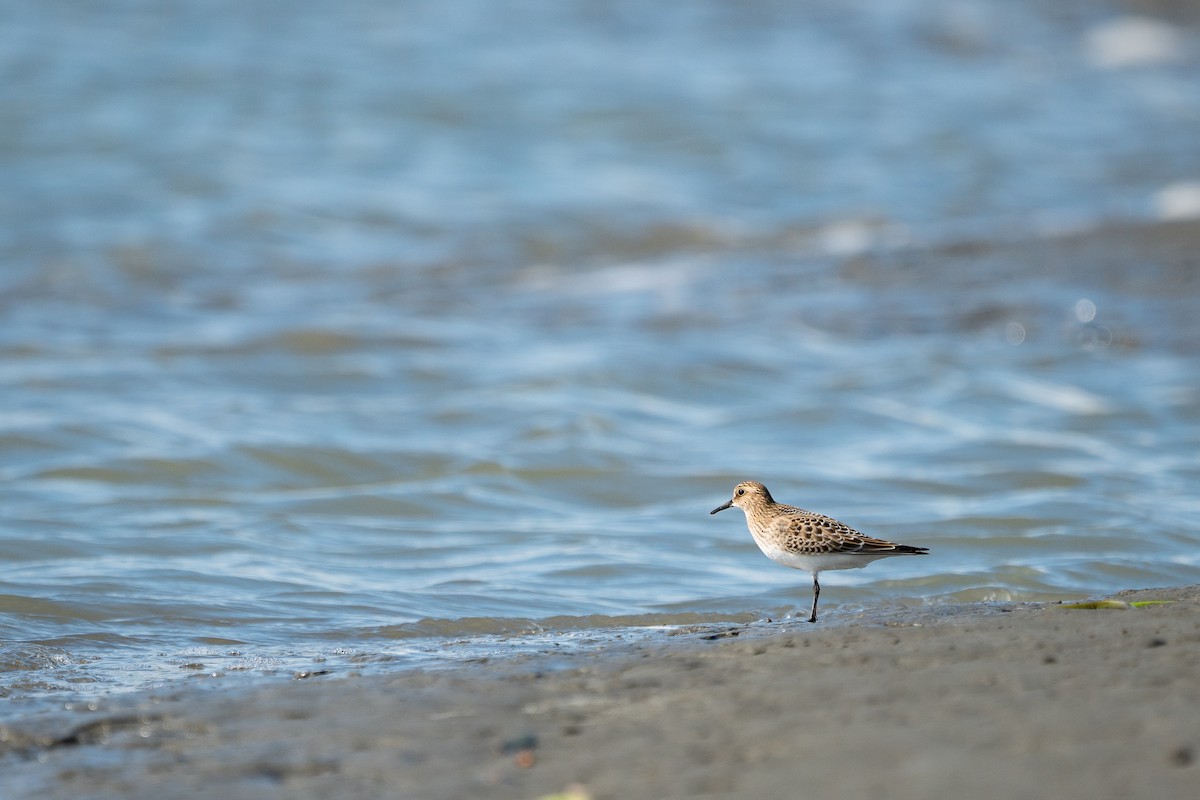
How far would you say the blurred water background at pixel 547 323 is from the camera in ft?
22.3

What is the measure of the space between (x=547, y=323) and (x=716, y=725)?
9187 mm

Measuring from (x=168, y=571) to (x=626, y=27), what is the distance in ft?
64.7

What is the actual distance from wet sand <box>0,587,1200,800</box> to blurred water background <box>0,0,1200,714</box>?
69 cm

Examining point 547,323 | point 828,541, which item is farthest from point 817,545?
point 547,323

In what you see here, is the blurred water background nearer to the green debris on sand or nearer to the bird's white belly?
the bird's white belly

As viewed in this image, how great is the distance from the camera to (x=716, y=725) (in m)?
3.69

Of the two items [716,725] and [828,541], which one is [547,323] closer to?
[828,541]

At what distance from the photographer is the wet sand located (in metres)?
3.20

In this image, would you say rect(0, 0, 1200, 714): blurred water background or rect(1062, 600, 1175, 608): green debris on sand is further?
rect(0, 0, 1200, 714): blurred water background

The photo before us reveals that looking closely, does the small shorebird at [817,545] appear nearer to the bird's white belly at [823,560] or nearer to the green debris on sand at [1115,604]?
the bird's white belly at [823,560]

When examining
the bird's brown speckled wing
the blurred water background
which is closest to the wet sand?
the bird's brown speckled wing

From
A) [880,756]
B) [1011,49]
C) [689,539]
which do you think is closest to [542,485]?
[689,539]

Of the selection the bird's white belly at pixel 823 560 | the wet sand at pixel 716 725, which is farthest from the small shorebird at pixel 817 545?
the wet sand at pixel 716 725

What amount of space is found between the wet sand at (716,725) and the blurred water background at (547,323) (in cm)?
69
